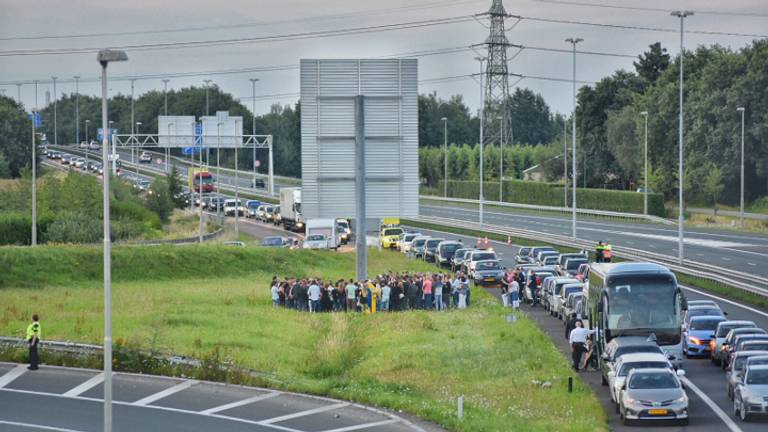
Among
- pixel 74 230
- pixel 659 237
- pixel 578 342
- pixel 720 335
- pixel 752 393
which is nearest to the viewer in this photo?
pixel 752 393

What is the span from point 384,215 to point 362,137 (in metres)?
3.34

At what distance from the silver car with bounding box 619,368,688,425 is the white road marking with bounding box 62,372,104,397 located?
43.2 ft

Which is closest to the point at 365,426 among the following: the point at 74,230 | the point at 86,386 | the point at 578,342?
the point at 86,386

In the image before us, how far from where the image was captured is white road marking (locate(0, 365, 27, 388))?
33969mm

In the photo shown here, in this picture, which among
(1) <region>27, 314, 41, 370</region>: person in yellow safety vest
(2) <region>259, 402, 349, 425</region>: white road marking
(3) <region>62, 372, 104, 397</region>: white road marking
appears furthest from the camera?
(1) <region>27, 314, 41, 370</region>: person in yellow safety vest

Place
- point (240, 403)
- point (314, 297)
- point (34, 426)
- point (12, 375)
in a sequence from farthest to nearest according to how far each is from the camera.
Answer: point (314, 297), point (12, 375), point (240, 403), point (34, 426)

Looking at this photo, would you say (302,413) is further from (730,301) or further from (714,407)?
(730,301)

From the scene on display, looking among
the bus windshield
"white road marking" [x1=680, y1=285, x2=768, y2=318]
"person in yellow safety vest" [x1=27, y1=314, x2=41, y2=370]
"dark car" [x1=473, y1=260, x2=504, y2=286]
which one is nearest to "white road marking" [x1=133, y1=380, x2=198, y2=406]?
"person in yellow safety vest" [x1=27, y1=314, x2=41, y2=370]

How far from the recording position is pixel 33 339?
35.2m

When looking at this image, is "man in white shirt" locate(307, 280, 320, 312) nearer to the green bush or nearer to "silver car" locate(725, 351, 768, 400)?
"silver car" locate(725, 351, 768, 400)

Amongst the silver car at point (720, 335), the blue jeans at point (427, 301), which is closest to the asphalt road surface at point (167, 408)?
the silver car at point (720, 335)

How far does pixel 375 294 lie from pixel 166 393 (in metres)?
17.4

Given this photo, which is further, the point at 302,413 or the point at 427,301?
the point at 427,301

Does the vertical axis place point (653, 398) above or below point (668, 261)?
above
